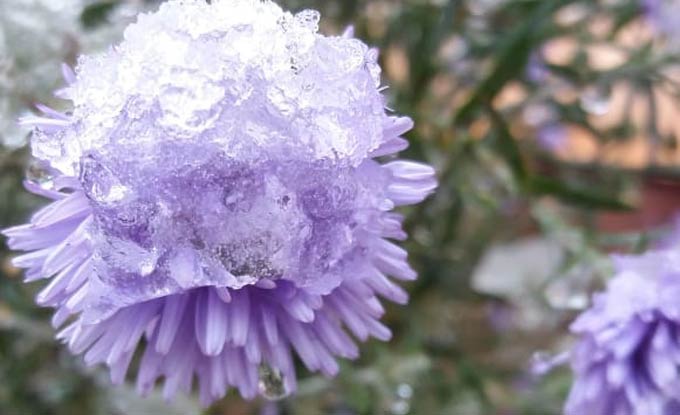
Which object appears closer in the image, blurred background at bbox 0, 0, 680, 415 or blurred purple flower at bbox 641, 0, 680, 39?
blurred background at bbox 0, 0, 680, 415

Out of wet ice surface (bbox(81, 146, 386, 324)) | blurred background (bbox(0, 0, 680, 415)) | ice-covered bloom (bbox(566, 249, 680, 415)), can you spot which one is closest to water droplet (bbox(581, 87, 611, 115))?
blurred background (bbox(0, 0, 680, 415))

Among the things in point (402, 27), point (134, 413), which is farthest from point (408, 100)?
point (134, 413)

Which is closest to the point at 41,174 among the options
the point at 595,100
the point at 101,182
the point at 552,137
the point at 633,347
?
the point at 101,182

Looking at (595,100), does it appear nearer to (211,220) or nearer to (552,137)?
(552,137)

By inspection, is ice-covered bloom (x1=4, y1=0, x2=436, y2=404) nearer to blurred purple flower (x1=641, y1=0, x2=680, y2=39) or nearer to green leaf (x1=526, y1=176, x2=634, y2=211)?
green leaf (x1=526, y1=176, x2=634, y2=211)

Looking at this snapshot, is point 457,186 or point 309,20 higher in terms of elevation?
point 309,20

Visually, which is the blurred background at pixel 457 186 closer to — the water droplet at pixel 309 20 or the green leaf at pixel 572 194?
the green leaf at pixel 572 194

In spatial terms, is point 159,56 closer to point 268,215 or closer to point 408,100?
point 268,215
